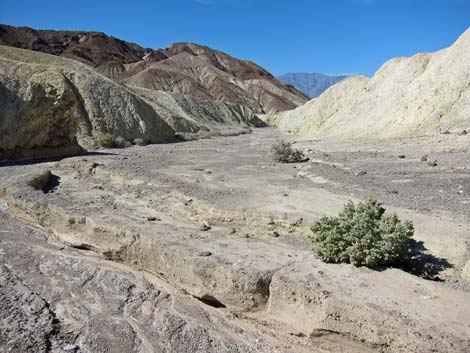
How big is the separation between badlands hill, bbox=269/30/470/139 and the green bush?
17227 millimetres

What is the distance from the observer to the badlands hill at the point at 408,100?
906 inches

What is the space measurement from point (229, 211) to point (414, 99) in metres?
22.1

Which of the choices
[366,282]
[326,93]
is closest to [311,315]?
[366,282]

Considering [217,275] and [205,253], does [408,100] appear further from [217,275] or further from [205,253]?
[217,275]

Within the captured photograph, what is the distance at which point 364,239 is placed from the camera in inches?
220

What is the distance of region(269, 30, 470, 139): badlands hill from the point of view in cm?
2302

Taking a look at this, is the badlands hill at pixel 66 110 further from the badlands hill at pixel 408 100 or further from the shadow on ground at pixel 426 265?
the shadow on ground at pixel 426 265

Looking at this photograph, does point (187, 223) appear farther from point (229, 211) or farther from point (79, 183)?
point (79, 183)

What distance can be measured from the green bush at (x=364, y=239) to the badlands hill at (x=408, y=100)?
1723 cm

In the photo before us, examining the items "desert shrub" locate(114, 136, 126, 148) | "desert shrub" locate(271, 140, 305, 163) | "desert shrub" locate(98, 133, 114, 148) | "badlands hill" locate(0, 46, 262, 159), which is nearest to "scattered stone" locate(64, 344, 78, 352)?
"desert shrub" locate(271, 140, 305, 163)

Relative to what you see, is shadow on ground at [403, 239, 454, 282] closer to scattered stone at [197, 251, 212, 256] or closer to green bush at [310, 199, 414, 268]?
green bush at [310, 199, 414, 268]

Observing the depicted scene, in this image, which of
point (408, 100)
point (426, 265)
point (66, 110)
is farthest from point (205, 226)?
point (408, 100)

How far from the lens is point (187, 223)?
795cm

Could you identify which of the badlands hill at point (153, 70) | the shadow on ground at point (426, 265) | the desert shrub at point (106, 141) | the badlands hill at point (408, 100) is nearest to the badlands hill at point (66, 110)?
the desert shrub at point (106, 141)
